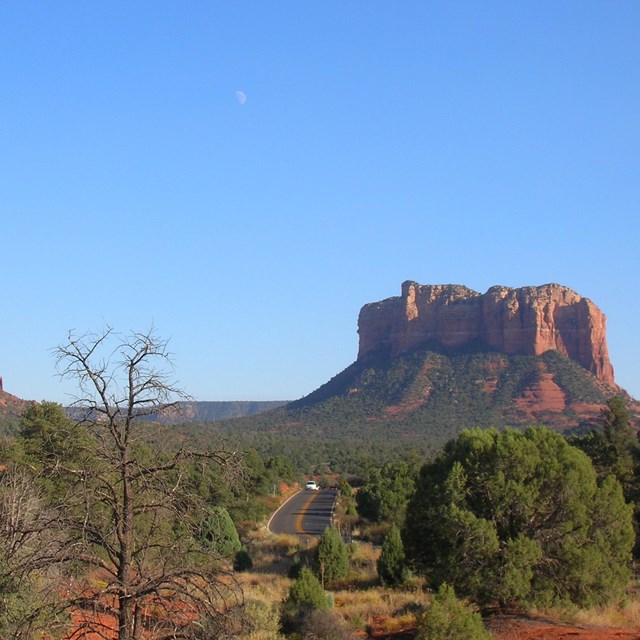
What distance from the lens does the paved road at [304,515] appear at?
43812 millimetres

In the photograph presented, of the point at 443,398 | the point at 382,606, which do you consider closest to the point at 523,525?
the point at 382,606

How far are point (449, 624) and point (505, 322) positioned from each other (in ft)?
372

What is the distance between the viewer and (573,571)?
64.1 feet

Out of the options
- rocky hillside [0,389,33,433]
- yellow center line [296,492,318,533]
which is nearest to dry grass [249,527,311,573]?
yellow center line [296,492,318,533]

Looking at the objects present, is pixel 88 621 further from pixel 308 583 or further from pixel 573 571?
pixel 573 571

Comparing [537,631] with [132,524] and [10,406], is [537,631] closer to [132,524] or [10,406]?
[132,524]

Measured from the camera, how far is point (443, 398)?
373 ft

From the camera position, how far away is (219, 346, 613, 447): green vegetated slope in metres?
106

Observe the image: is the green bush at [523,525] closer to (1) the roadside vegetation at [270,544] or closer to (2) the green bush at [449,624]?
(1) the roadside vegetation at [270,544]

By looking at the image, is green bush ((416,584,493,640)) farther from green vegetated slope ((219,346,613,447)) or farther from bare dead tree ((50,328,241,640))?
green vegetated slope ((219,346,613,447))

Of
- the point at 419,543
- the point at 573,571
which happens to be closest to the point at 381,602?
the point at 419,543

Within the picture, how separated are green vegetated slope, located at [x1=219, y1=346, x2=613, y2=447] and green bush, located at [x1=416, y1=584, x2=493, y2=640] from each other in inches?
3353

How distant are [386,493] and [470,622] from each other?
98.1 ft

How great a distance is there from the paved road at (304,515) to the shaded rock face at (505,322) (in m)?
64.5
